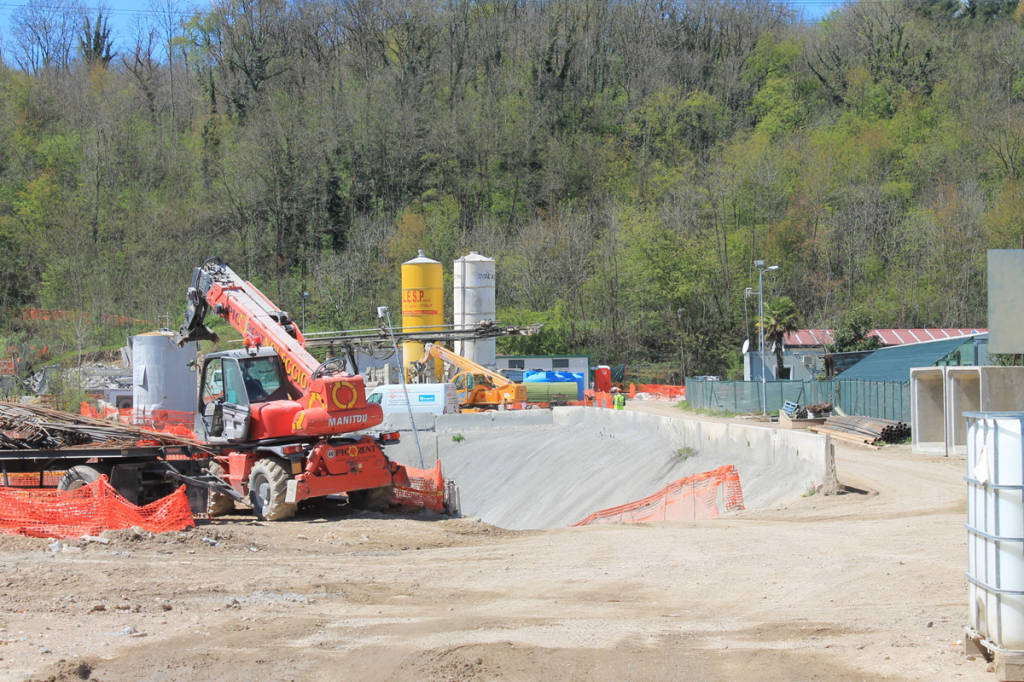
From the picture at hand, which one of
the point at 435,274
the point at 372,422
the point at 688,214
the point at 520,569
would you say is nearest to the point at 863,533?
the point at 520,569

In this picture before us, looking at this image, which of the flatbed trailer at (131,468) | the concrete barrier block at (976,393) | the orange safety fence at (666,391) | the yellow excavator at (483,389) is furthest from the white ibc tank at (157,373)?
the concrete barrier block at (976,393)

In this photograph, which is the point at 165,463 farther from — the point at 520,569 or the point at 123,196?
the point at 123,196

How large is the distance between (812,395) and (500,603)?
115ft

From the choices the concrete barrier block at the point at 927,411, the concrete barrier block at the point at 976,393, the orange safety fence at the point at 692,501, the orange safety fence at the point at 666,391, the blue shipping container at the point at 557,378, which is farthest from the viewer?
the orange safety fence at the point at 666,391

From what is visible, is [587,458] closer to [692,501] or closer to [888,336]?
[692,501]

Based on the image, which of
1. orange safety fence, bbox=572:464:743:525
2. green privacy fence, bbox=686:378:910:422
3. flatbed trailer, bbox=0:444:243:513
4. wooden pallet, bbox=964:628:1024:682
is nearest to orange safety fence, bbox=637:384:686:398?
green privacy fence, bbox=686:378:910:422

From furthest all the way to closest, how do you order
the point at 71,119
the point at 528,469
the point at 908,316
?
1. the point at 71,119
2. the point at 908,316
3. the point at 528,469

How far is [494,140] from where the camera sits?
325 ft

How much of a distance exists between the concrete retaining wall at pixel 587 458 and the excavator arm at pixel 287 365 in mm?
9403

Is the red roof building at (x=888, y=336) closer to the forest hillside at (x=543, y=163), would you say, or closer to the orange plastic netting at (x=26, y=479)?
the forest hillside at (x=543, y=163)

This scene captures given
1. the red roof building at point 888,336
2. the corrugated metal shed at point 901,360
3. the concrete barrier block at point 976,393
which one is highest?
the red roof building at point 888,336

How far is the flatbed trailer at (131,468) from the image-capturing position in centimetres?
1848

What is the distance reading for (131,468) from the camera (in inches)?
745

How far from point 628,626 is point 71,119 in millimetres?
99424
